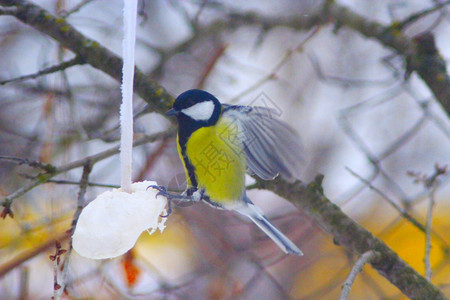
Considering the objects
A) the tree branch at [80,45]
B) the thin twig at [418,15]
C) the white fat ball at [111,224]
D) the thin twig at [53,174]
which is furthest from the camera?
the thin twig at [418,15]

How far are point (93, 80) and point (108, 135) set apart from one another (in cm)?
41

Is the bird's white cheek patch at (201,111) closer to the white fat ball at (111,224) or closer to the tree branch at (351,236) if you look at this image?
the tree branch at (351,236)

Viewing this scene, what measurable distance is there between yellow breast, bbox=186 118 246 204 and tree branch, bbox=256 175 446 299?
0.25 ft

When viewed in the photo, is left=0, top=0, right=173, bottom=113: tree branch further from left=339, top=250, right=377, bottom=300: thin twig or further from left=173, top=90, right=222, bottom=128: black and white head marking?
left=339, top=250, right=377, bottom=300: thin twig

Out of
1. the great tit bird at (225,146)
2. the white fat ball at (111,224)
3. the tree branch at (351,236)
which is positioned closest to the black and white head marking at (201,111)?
the great tit bird at (225,146)

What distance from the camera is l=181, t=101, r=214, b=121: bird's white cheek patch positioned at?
3.12 feet

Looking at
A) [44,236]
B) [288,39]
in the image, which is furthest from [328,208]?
[288,39]

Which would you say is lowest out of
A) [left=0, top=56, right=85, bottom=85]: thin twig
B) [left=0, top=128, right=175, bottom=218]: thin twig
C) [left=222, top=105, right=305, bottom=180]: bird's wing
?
[left=222, top=105, right=305, bottom=180]: bird's wing

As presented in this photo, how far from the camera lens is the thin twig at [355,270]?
65 centimetres

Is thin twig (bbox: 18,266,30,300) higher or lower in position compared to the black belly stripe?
lower

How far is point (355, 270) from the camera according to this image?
2.36 feet

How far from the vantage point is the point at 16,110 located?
1398 millimetres

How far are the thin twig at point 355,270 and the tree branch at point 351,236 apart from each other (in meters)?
0.04

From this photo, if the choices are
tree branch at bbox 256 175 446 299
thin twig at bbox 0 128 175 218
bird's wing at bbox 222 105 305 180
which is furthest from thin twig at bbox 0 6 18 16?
tree branch at bbox 256 175 446 299
